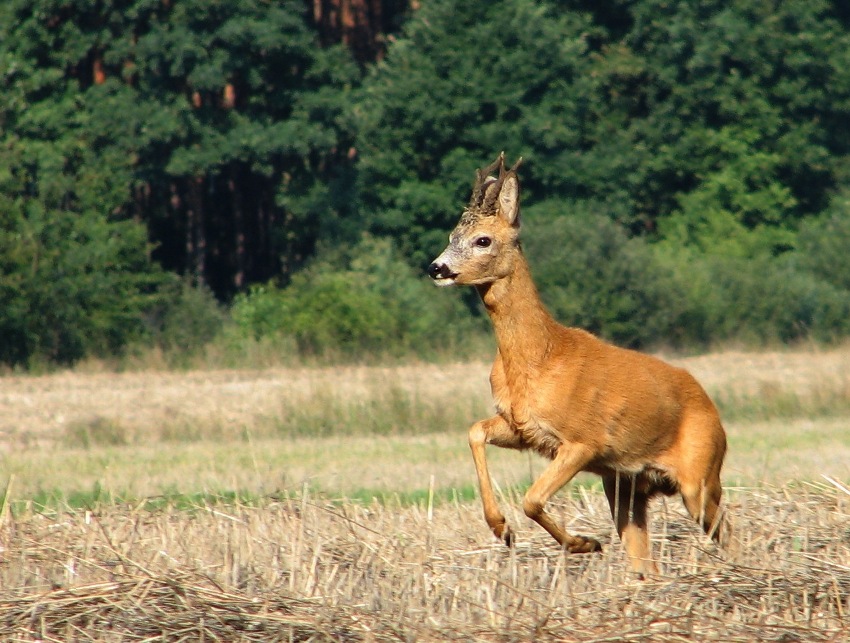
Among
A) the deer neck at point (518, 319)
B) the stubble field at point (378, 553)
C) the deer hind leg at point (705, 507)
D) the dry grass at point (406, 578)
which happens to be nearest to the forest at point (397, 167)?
the stubble field at point (378, 553)

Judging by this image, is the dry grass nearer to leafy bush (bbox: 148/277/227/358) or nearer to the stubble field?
the stubble field

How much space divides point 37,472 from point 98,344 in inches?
642

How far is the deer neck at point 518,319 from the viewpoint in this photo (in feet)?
28.5

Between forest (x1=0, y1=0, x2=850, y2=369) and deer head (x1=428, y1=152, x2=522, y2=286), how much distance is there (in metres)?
21.3

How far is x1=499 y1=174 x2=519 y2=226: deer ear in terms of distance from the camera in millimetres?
8727

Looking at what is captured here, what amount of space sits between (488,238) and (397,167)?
1276 inches

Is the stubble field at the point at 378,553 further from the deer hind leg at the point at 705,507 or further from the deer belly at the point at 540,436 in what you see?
the deer belly at the point at 540,436

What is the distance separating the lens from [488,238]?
870 centimetres

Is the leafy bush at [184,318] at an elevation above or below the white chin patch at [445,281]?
below

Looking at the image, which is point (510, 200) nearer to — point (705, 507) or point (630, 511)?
point (630, 511)

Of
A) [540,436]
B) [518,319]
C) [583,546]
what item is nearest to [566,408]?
[540,436]

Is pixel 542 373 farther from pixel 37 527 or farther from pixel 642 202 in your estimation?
pixel 642 202

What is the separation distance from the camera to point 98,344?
32.1 metres

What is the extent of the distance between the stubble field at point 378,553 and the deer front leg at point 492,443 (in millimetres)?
233
